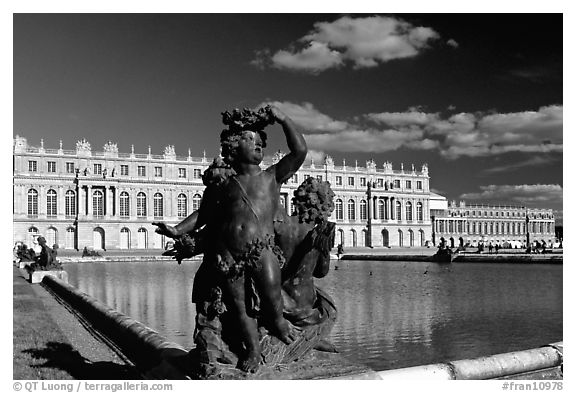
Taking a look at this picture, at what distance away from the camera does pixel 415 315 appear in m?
10.7

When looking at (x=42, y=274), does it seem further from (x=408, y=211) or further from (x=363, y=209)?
(x=408, y=211)

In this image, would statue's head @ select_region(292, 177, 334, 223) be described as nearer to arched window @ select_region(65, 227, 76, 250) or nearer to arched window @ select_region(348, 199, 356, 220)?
arched window @ select_region(65, 227, 76, 250)

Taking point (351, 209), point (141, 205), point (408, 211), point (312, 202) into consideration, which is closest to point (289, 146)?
point (312, 202)

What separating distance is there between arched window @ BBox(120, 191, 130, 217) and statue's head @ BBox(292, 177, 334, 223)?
57.4 m

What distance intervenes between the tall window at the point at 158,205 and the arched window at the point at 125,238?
13.0 feet

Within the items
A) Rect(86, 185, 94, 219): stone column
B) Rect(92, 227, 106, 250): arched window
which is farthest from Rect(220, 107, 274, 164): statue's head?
Rect(92, 227, 106, 250): arched window

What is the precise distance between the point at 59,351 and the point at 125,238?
178ft

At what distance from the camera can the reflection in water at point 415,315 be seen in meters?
7.79

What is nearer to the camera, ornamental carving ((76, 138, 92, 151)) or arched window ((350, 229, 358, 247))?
ornamental carving ((76, 138, 92, 151))

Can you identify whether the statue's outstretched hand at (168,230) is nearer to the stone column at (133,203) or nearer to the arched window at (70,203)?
the arched window at (70,203)

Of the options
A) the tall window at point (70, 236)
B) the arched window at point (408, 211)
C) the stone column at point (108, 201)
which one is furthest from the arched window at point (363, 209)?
the tall window at point (70, 236)

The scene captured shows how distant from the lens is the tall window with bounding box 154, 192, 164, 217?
61297 mm

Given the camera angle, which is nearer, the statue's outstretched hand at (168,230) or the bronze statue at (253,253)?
the bronze statue at (253,253)

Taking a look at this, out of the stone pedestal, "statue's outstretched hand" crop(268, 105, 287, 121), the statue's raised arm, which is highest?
"statue's outstretched hand" crop(268, 105, 287, 121)
